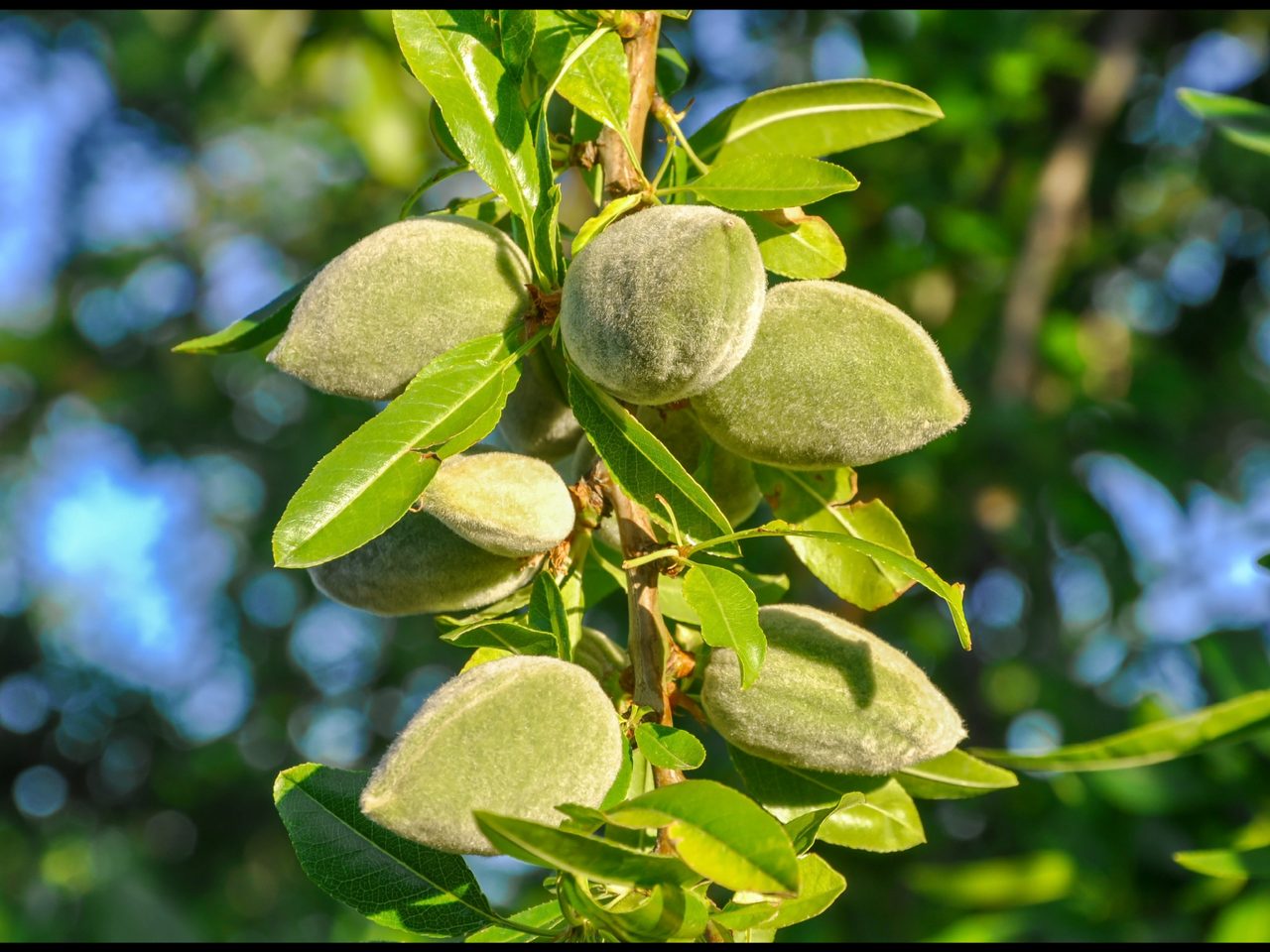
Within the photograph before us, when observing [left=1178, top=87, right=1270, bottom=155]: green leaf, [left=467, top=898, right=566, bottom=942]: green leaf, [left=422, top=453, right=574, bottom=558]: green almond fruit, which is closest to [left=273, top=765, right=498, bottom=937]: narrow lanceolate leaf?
[left=467, top=898, right=566, bottom=942]: green leaf

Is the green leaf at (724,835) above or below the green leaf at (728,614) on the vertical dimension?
below

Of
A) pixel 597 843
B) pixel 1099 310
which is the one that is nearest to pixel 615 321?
pixel 597 843

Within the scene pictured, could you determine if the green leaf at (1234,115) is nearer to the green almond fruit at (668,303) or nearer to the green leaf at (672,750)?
the green almond fruit at (668,303)

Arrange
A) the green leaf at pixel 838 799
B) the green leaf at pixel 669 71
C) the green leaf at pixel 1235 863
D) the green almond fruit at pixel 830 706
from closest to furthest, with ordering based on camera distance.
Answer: the green almond fruit at pixel 830 706 → the green leaf at pixel 838 799 → the green leaf at pixel 1235 863 → the green leaf at pixel 669 71

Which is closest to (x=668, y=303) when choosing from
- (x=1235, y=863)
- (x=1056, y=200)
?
(x=1235, y=863)

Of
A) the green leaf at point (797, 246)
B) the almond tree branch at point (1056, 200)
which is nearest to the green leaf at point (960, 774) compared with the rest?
the green leaf at point (797, 246)

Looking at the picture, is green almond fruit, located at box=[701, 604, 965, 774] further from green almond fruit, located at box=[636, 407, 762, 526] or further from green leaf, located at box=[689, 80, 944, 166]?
green leaf, located at box=[689, 80, 944, 166]

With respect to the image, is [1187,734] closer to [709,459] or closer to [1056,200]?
[709,459]
